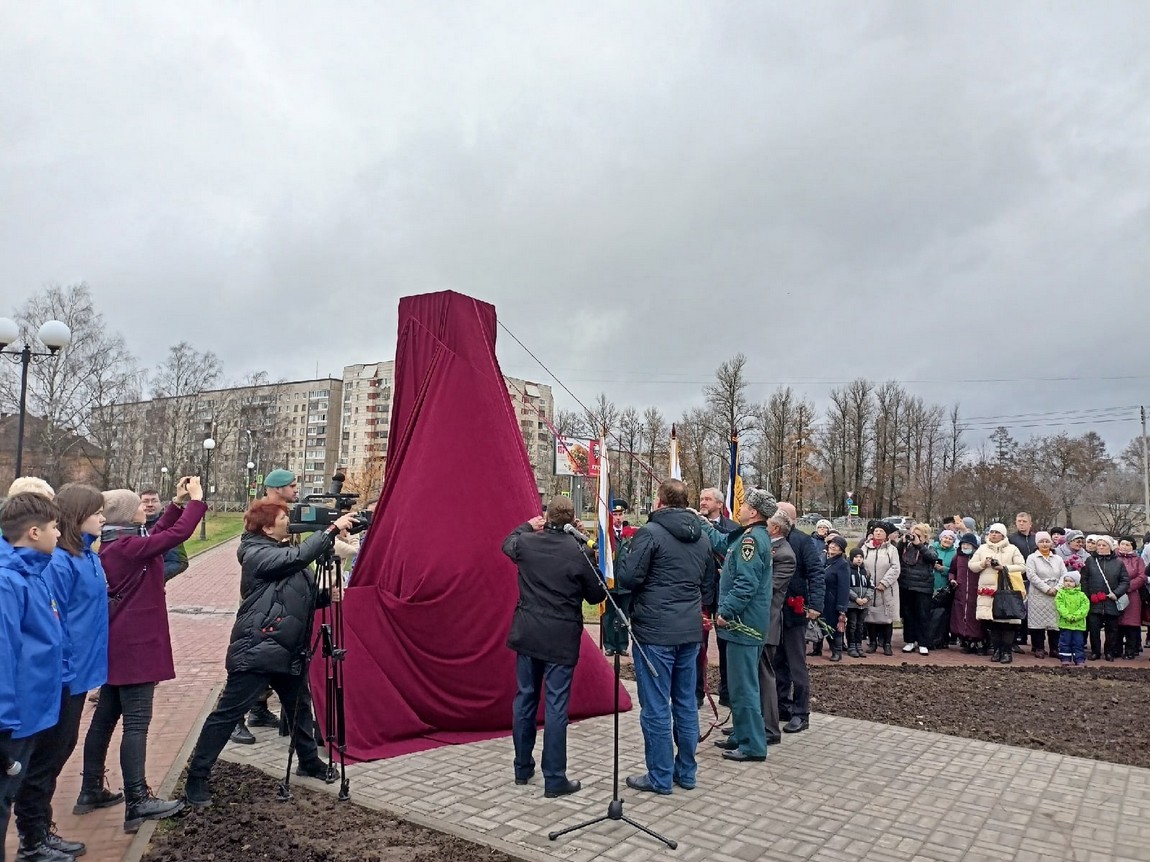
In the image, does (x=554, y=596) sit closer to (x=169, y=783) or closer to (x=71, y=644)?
(x=71, y=644)

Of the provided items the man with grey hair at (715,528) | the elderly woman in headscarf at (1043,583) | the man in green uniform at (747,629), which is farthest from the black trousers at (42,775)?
the elderly woman in headscarf at (1043,583)

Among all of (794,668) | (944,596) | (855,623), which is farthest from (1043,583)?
(794,668)

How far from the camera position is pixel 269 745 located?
19.7 ft

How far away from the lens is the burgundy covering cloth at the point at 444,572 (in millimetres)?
5836

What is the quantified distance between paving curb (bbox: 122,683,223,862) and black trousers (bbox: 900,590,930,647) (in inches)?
361

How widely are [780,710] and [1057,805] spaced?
7.60 ft

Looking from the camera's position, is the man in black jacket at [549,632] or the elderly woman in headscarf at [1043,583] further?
the elderly woman in headscarf at [1043,583]

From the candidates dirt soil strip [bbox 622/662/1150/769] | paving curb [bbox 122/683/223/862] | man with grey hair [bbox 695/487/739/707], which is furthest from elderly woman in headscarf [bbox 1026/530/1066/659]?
paving curb [bbox 122/683/223/862]

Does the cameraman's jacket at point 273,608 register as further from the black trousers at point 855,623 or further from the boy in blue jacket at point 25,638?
the black trousers at point 855,623

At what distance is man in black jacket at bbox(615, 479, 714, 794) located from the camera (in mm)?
5023

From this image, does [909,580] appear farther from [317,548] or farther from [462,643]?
[317,548]

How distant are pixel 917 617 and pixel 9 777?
35.9 ft

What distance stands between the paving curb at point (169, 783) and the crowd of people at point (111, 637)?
14cm

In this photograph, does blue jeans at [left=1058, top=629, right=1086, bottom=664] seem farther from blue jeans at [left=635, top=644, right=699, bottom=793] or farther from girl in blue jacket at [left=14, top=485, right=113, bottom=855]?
girl in blue jacket at [left=14, top=485, right=113, bottom=855]
